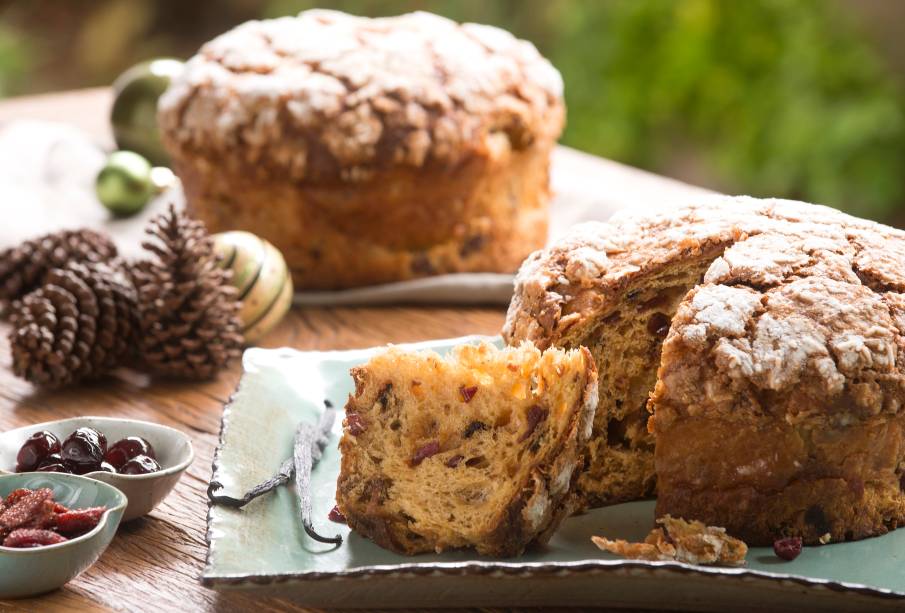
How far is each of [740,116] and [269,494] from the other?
4.22 meters

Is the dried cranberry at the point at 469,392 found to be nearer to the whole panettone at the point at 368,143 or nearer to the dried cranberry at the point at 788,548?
the dried cranberry at the point at 788,548

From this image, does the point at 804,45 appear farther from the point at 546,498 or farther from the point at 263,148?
the point at 546,498

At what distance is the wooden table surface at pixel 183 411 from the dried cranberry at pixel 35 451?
19 cm

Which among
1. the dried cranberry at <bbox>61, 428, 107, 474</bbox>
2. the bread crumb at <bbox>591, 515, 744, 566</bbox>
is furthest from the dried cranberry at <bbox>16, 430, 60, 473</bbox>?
the bread crumb at <bbox>591, 515, 744, 566</bbox>

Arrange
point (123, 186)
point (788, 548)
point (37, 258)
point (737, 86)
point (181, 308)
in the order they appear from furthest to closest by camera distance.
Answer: point (737, 86)
point (123, 186)
point (37, 258)
point (181, 308)
point (788, 548)

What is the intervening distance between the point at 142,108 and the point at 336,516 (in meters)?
2.60

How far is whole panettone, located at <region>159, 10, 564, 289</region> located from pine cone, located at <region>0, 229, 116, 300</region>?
0.33 m

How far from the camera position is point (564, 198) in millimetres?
3988

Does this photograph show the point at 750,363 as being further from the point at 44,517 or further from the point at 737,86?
the point at 737,86

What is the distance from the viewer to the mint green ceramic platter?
1712 millimetres

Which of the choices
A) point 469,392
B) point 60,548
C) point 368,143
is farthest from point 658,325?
point 368,143

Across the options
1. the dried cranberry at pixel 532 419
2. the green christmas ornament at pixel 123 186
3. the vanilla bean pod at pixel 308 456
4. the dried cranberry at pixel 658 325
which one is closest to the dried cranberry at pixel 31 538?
the vanilla bean pod at pixel 308 456

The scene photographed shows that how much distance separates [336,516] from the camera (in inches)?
80.5

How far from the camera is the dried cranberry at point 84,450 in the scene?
2105 millimetres
